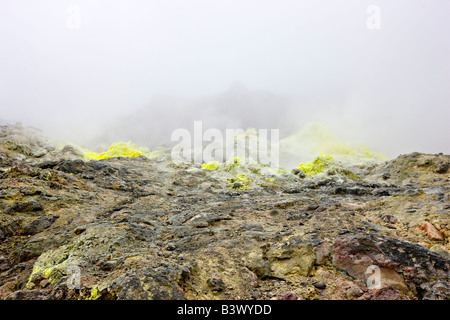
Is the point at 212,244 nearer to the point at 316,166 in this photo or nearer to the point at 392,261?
the point at 392,261

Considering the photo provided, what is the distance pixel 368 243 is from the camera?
458 cm

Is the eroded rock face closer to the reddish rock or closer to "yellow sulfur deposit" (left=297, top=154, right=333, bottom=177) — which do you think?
the reddish rock

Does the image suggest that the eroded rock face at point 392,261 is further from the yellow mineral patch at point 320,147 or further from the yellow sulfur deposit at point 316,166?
the yellow mineral patch at point 320,147

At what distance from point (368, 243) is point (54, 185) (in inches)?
395

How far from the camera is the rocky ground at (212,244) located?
3.88 meters

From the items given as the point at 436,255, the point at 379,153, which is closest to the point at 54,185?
the point at 436,255

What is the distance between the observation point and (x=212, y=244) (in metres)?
5.66

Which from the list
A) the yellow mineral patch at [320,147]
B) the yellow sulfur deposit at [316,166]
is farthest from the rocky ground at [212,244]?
the yellow mineral patch at [320,147]

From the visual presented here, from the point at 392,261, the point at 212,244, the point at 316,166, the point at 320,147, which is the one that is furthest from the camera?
the point at 320,147

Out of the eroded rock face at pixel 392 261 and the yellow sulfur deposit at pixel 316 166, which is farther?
the yellow sulfur deposit at pixel 316 166

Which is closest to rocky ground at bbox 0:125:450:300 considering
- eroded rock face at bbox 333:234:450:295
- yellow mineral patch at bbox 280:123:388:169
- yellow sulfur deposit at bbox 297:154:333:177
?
eroded rock face at bbox 333:234:450:295

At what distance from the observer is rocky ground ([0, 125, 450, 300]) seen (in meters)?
3.88

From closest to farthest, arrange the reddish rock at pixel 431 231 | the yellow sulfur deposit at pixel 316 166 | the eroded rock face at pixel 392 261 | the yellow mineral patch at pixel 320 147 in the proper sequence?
1. the eroded rock face at pixel 392 261
2. the reddish rock at pixel 431 231
3. the yellow sulfur deposit at pixel 316 166
4. the yellow mineral patch at pixel 320 147

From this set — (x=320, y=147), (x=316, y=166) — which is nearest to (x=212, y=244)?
(x=316, y=166)
